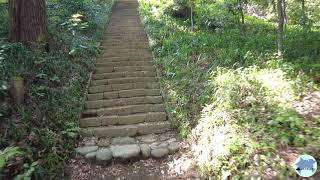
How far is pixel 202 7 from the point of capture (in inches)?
664

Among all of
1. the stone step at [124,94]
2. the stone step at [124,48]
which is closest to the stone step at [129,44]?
the stone step at [124,48]

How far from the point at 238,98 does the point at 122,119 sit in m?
2.64

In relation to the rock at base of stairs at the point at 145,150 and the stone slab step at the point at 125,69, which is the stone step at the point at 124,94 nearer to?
the stone slab step at the point at 125,69

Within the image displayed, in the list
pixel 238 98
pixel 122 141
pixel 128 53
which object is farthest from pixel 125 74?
pixel 238 98

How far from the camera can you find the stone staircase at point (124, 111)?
19.8 ft

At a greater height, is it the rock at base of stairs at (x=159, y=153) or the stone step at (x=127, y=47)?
the stone step at (x=127, y=47)

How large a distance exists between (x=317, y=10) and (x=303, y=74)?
51.8 ft

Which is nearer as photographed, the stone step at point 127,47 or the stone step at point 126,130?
the stone step at point 126,130

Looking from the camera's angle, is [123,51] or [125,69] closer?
[125,69]

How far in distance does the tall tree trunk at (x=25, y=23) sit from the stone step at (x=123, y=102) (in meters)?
2.09

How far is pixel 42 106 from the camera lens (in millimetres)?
6312

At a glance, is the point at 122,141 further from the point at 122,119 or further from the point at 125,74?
the point at 125,74

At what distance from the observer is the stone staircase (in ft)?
19.8

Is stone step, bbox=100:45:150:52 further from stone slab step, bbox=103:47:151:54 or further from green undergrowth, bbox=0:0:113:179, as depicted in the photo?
green undergrowth, bbox=0:0:113:179
